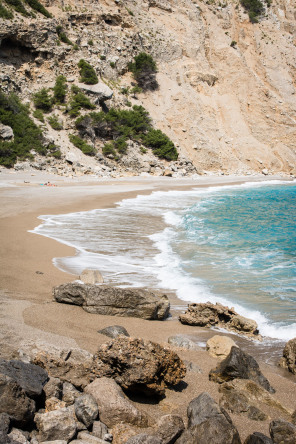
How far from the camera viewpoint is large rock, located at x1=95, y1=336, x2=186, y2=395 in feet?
9.59

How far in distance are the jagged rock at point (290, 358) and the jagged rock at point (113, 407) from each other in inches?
82.2

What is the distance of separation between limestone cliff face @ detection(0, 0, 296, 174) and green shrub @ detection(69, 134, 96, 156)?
8.06m

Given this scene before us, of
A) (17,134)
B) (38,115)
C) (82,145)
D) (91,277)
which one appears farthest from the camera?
(82,145)

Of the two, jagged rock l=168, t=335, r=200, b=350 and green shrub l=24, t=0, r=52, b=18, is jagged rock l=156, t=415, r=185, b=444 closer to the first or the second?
jagged rock l=168, t=335, r=200, b=350

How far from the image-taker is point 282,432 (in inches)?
102

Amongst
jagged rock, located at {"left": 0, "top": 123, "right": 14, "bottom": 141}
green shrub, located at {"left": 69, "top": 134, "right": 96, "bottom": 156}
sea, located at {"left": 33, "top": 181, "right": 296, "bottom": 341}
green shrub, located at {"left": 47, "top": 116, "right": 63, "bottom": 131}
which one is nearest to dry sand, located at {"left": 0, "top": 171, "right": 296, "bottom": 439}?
sea, located at {"left": 33, "top": 181, "right": 296, "bottom": 341}

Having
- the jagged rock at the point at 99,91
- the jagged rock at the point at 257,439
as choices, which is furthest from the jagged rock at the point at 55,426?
the jagged rock at the point at 99,91

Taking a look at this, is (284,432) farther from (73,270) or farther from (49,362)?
(73,270)

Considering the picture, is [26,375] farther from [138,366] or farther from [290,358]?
[290,358]

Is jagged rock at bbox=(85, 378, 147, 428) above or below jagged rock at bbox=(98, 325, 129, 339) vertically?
above

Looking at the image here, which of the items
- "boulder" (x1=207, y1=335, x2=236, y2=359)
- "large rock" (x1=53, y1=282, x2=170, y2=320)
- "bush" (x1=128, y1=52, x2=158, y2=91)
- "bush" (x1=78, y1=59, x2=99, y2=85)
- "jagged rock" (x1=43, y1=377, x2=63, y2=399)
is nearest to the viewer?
"jagged rock" (x1=43, y1=377, x2=63, y2=399)

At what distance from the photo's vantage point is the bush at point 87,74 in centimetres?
3741

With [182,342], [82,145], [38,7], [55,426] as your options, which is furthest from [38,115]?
[55,426]

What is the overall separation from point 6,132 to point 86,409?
30.1 metres
